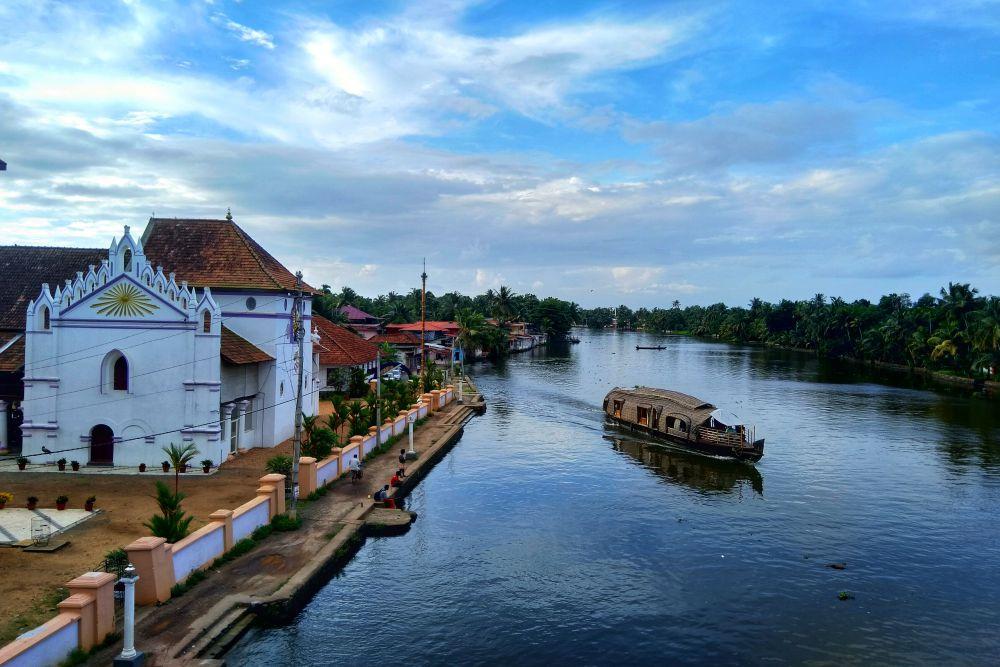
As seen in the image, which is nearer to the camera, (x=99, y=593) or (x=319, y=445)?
(x=99, y=593)

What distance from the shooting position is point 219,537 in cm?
1841

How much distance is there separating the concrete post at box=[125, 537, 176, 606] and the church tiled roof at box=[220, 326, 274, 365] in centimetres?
1333

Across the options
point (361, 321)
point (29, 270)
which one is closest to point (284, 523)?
point (29, 270)

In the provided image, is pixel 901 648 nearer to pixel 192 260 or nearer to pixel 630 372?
pixel 192 260

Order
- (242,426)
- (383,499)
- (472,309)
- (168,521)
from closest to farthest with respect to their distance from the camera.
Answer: (168,521), (383,499), (242,426), (472,309)

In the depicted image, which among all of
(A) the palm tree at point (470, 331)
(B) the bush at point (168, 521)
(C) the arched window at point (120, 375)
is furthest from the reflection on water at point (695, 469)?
(A) the palm tree at point (470, 331)

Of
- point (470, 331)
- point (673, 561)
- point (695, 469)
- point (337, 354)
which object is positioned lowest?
point (673, 561)

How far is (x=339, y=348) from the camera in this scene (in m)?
48.5

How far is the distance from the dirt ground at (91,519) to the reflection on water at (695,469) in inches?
774

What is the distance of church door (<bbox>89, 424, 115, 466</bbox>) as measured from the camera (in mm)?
26875

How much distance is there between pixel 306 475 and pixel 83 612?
39.7 ft

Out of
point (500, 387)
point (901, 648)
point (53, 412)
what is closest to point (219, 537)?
point (53, 412)

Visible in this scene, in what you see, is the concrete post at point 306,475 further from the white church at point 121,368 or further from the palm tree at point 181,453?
the white church at point 121,368

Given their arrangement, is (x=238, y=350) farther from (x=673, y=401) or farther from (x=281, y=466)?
(x=673, y=401)
